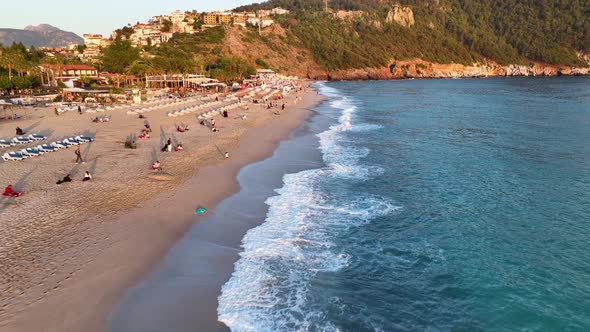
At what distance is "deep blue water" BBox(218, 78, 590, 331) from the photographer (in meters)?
9.93

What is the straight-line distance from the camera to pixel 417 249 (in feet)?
44.2

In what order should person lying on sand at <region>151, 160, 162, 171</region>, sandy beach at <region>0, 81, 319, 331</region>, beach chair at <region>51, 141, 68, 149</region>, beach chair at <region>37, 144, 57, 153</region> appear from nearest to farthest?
sandy beach at <region>0, 81, 319, 331</region> < person lying on sand at <region>151, 160, 162, 171</region> < beach chair at <region>37, 144, 57, 153</region> < beach chair at <region>51, 141, 68, 149</region>

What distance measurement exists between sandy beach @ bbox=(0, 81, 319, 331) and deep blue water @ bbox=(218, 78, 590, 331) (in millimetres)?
3050

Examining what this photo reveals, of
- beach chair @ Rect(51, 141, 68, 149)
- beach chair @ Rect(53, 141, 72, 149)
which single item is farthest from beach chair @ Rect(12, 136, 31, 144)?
beach chair @ Rect(53, 141, 72, 149)

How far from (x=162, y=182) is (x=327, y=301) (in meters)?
10.9

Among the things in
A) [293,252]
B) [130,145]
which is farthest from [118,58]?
[293,252]

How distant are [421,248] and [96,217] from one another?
454 inches

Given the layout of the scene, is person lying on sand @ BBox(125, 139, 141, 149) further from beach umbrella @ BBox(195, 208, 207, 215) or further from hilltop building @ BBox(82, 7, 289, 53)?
hilltop building @ BBox(82, 7, 289, 53)

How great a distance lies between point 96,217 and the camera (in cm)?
1402

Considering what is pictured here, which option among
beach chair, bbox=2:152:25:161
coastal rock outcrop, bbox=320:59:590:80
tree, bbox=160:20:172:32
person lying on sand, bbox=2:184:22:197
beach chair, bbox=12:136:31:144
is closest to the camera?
person lying on sand, bbox=2:184:22:197

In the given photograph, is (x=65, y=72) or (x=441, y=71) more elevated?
(x=441, y=71)

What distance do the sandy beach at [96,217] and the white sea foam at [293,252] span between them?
2.74m

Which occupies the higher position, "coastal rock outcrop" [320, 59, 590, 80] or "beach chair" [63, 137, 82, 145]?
"coastal rock outcrop" [320, 59, 590, 80]

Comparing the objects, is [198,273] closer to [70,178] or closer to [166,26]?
[70,178]
